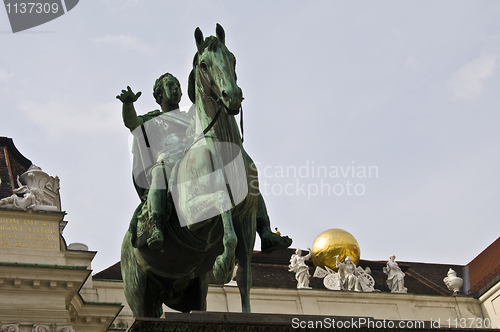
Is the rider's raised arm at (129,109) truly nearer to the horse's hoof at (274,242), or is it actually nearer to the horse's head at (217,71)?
the horse's head at (217,71)

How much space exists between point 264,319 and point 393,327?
3.40 ft

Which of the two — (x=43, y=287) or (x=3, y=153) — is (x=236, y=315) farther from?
(x=3, y=153)

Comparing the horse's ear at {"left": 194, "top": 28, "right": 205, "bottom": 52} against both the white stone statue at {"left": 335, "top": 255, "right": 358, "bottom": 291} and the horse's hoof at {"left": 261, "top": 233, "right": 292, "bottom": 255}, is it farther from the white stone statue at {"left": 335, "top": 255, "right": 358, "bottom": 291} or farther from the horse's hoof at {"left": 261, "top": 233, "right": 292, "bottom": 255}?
the white stone statue at {"left": 335, "top": 255, "right": 358, "bottom": 291}

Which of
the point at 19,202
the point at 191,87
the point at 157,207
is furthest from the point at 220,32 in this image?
the point at 19,202

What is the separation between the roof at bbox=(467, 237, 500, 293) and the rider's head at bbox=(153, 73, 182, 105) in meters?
30.8

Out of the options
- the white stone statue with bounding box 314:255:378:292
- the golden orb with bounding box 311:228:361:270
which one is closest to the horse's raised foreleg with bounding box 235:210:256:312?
the white stone statue with bounding box 314:255:378:292

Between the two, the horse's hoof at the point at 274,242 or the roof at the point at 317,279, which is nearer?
the horse's hoof at the point at 274,242

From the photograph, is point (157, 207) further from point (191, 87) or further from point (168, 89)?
point (168, 89)

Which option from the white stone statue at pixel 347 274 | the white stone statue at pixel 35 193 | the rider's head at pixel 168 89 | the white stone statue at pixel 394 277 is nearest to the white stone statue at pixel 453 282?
the white stone statue at pixel 394 277

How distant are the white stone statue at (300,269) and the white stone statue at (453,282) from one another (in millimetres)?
7390

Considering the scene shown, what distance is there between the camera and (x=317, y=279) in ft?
117

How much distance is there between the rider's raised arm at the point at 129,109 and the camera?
23.5 feet

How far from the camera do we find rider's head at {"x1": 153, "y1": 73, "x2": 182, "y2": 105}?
766 centimetres

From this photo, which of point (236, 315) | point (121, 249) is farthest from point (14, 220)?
point (236, 315)
